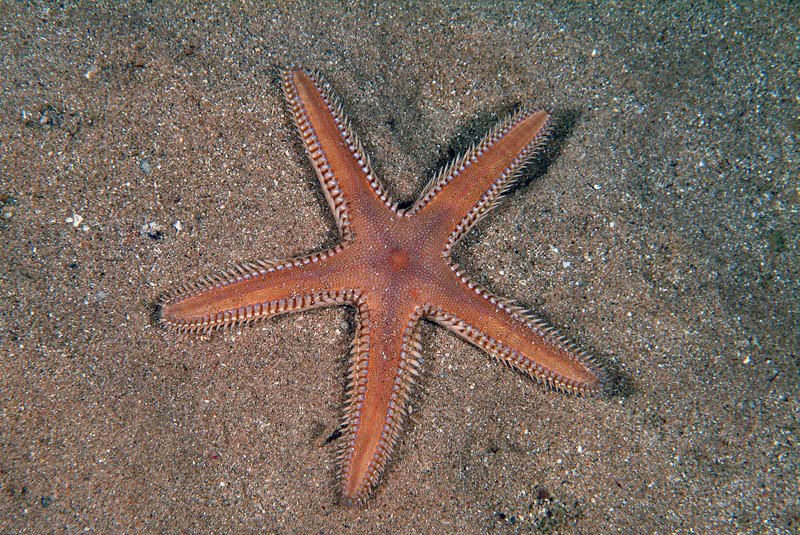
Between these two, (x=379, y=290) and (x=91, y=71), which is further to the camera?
(x=91, y=71)

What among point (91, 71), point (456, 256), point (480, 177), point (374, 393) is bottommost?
point (374, 393)

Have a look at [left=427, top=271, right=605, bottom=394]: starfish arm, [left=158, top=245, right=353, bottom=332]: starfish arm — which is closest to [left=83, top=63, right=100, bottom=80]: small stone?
[left=158, top=245, right=353, bottom=332]: starfish arm

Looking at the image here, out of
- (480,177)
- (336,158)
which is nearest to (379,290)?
(336,158)

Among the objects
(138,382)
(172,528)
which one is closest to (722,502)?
(172,528)

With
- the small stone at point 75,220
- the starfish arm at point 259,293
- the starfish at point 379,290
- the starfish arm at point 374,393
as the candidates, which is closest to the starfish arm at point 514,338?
the starfish at point 379,290

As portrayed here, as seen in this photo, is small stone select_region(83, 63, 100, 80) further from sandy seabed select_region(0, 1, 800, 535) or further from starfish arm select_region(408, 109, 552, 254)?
starfish arm select_region(408, 109, 552, 254)

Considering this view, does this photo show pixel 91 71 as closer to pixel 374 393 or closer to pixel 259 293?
pixel 259 293

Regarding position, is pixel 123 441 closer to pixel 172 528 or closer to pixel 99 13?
pixel 172 528
